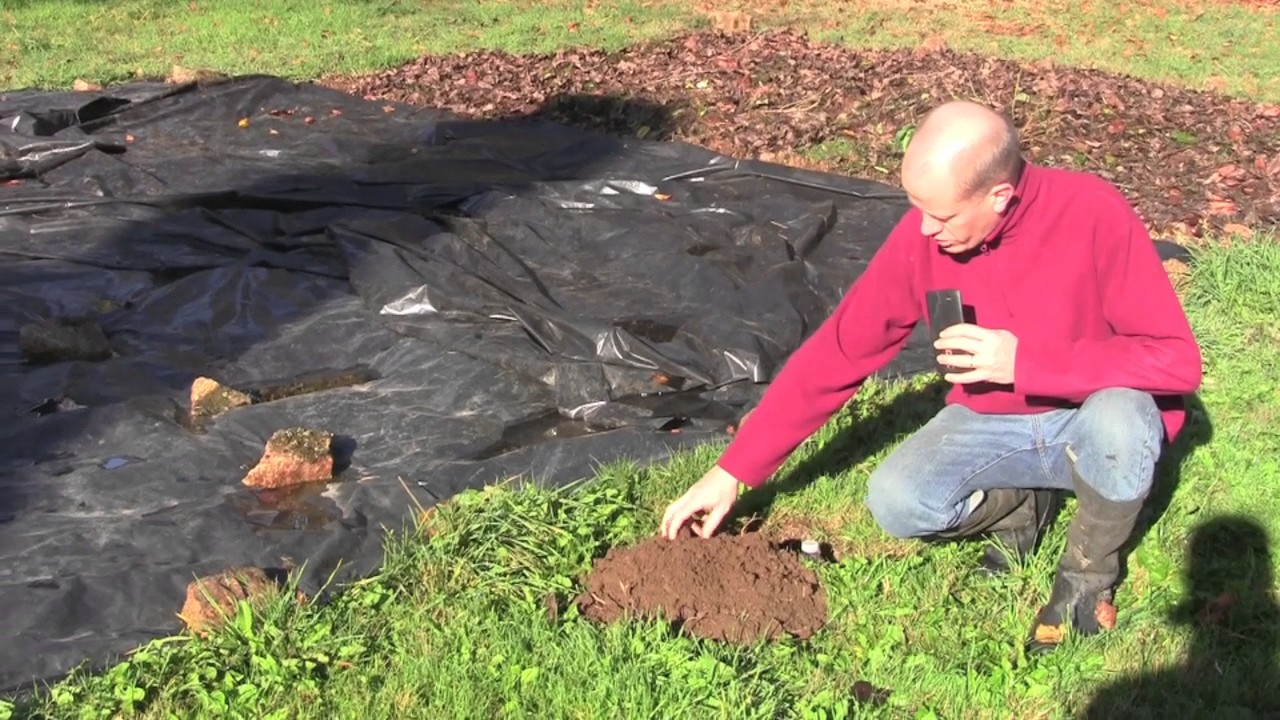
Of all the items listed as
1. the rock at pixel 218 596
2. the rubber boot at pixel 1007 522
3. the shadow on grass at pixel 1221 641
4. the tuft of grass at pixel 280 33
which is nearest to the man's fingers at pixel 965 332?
the rubber boot at pixel 1007 522

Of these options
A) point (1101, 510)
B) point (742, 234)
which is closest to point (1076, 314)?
point (1101, 510)

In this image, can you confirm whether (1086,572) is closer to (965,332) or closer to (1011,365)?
(1011,365)

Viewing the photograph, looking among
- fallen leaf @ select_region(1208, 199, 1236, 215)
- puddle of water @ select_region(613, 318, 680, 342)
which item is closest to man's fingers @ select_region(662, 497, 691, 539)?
puddle of water @ select_region(613, 318, 680, 342)

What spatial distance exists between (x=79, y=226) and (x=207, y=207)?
24.1 inches

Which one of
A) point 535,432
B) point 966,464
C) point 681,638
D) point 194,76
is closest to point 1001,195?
point 966,464

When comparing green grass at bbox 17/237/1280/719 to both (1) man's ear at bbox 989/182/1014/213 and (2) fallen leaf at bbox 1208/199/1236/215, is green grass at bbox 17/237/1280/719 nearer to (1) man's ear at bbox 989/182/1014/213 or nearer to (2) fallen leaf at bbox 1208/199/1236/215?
(1) man's ear at bbox 989/182/1014/213

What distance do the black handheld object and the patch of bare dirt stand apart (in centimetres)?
406

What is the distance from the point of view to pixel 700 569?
11.3 ft

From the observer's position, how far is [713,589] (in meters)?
3.38

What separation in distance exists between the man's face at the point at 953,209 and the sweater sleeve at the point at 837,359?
0.23 m

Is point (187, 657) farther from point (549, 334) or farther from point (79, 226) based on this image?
point (79, 226)

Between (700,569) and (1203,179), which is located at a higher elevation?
(700,569)

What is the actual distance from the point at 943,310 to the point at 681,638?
40.1 inches

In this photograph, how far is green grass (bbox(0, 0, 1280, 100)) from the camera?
1111 cm
